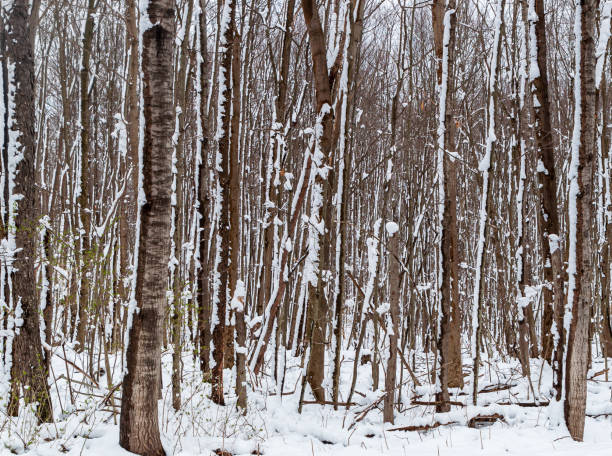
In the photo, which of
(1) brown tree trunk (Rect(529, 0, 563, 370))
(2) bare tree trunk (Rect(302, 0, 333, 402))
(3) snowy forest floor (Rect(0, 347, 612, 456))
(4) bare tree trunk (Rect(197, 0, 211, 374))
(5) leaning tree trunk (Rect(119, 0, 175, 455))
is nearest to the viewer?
(5) leaning tree trunk (Rect(119, 0, 175, 455))

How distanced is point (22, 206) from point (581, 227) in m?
5.39

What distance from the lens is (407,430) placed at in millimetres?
4523

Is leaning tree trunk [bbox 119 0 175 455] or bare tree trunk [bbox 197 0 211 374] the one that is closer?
leaning tree trunk [bbox 119 0 175 455]

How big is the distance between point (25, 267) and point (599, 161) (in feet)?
29.3

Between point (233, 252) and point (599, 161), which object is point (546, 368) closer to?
point (233, 252)

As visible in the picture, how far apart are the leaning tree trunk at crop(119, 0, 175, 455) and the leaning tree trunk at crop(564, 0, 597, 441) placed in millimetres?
3298

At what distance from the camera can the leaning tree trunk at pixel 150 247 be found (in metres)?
3.31

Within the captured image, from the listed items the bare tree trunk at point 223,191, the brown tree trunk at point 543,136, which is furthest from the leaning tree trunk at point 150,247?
the brown tree trunk at point 543,136

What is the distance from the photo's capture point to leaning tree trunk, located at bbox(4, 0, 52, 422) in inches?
185

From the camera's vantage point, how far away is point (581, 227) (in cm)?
384

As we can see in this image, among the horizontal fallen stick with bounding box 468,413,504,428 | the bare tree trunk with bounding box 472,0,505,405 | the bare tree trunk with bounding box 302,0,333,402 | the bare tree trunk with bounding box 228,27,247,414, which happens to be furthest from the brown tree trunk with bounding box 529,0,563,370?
the bare tree trunk with bounding box 228,27,247,414

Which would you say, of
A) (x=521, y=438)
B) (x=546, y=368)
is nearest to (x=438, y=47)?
(x=546, y=368)

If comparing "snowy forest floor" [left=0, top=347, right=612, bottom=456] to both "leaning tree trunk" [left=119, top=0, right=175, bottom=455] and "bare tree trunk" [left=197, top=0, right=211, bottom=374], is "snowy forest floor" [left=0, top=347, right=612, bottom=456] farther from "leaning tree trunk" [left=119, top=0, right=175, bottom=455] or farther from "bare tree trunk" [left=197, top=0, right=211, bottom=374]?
"bare tree trunk" [left=197, top=0, right=211, bottom=374]

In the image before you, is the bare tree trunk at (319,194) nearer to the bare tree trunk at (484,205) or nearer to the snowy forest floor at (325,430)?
the snowy forest floor at (325,430)
